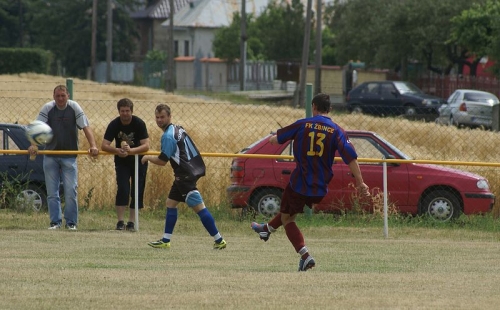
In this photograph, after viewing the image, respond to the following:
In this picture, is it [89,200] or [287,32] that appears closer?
[89,200]

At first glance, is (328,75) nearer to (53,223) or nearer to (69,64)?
(69,64)

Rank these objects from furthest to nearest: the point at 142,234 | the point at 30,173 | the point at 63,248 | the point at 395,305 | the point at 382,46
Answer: the point at 382,46, the point at 30,173, the point at 142,234, the point at 63,248, the point at 395,305

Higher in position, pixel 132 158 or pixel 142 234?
pixel 132 158

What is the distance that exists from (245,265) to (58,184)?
14.2ft

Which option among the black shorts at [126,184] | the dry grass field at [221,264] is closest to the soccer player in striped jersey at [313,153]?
the dry grass field at [221,264]

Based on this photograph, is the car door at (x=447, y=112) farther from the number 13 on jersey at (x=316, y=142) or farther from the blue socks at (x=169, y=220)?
the number 13 on jersey at (x=316, y=142)

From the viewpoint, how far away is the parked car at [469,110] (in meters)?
35.4

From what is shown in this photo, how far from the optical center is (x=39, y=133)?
13.3 meters

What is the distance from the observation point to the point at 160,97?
126ft

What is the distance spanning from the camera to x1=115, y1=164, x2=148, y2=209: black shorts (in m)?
14.2

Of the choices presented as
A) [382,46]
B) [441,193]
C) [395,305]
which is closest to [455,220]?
[441,193]

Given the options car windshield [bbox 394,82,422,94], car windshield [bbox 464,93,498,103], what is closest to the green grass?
car windshield [bbox 464,93,498,103]

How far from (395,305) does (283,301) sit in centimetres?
81

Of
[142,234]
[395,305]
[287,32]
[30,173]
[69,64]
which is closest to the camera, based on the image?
[395,305]
